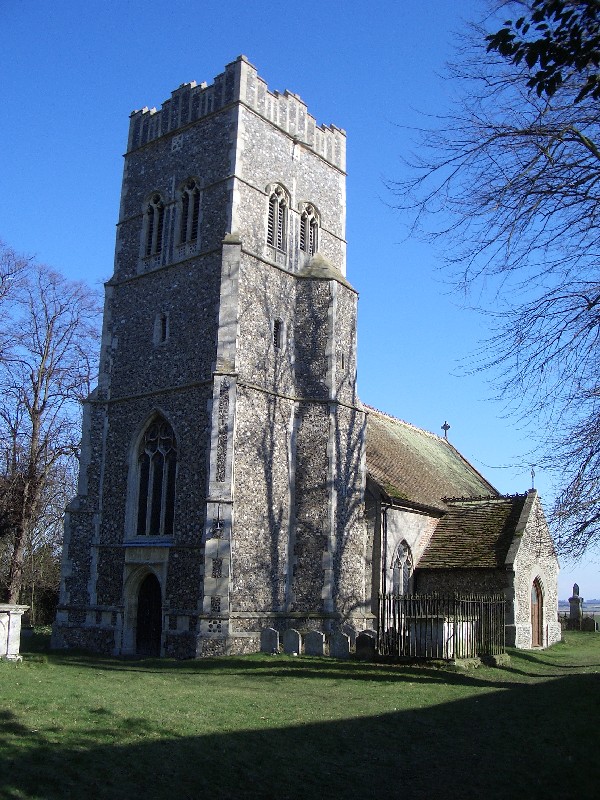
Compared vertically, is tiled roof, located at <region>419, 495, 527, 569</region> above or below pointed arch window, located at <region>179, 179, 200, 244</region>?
below

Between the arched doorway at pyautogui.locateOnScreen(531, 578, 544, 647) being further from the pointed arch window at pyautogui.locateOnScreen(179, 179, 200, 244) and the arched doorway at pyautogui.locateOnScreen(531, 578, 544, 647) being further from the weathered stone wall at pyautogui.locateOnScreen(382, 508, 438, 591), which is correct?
the pointed arch window at pyautogui.locateOnScreen(179, 179, 200, 244)

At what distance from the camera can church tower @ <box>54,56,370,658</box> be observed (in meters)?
19.6

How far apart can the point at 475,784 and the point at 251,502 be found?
12918mm

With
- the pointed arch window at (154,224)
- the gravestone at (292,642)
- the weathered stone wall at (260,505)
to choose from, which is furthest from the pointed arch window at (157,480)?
the pointed arch window at (154,224)

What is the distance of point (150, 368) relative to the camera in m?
22.2

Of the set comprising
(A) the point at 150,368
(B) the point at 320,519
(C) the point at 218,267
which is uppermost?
(C) the point at 218,267

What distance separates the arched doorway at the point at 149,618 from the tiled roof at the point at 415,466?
7.25m

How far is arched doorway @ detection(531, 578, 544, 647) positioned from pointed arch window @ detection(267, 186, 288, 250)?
14.3 metres

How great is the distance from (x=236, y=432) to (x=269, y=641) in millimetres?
5337

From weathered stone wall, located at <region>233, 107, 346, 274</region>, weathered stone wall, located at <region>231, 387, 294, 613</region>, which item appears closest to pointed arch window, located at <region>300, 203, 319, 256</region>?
weathered stone wall, located at <region>233, 107, 346, 274</region>

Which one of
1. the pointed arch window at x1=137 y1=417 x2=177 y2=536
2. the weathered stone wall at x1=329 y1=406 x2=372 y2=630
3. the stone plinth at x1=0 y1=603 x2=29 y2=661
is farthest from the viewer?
the weathered stone wall at x1=329 y1=406 x2=372 y2=630

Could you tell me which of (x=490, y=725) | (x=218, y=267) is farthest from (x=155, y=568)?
(x=490, y=725)

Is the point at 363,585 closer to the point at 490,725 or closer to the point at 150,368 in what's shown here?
the point at 150,368

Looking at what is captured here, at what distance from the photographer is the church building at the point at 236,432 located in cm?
1972
